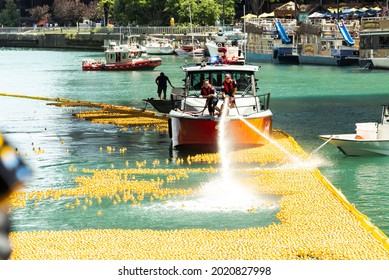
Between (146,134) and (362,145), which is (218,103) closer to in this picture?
(362,145)

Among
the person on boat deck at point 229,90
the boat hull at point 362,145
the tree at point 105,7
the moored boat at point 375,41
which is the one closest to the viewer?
the boat hull at point 362,145

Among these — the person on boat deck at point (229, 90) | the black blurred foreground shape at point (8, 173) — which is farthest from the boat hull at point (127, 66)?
the black blurred foreground shape at point (8, 173)

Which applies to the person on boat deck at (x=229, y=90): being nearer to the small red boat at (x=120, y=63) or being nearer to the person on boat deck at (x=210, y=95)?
the person on boat deck at (x=210, y=95)

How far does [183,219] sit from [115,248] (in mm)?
4195

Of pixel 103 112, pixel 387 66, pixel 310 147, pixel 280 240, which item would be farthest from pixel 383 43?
pixel 280 240

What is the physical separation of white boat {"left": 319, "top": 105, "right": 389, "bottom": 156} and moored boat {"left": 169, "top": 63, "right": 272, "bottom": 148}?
2931 millimetres

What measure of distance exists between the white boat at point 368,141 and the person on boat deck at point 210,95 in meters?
4.07

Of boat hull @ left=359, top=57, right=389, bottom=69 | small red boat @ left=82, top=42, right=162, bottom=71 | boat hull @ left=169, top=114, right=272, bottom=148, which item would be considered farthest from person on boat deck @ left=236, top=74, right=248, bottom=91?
small red boat @ left=82, top=42, right=162, bottom=71

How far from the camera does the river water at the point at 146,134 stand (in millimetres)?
20156

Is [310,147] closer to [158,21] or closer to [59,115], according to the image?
[59,115]

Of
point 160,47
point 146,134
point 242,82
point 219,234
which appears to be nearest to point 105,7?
point 160,47

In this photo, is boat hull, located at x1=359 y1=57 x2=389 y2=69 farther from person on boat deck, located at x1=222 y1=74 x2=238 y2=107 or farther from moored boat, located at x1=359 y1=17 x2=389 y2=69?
person on boat deck, located at x1=222 y1=74 x2=238 y2=107

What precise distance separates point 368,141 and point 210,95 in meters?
5.76

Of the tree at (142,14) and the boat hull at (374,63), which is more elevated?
the tree at (142,14)
